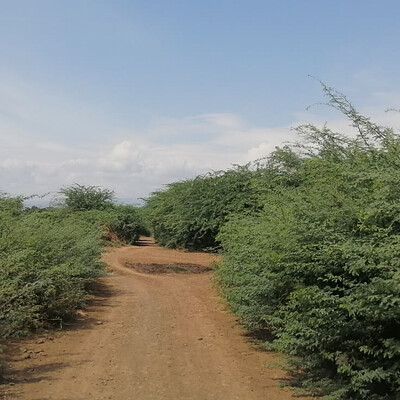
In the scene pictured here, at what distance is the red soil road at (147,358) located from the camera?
277 inches

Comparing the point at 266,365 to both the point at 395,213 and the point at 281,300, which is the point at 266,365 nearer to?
the point at 281,300

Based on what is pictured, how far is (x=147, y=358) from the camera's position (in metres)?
8.58

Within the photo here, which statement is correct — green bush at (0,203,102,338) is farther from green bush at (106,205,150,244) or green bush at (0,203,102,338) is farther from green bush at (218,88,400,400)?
green bush at (106,205,150,244)

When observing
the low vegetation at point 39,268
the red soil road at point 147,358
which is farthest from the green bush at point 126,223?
the red soil road at point 147,358

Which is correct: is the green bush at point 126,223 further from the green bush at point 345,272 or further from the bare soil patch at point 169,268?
the green bush at point 345,272

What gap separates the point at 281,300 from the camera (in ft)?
28.3

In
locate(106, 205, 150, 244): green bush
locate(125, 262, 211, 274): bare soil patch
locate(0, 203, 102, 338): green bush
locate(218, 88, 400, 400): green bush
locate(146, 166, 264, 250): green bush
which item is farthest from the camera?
locate(106, 205, 150, 244): green bush

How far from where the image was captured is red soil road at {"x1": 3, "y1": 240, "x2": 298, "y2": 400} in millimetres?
7027

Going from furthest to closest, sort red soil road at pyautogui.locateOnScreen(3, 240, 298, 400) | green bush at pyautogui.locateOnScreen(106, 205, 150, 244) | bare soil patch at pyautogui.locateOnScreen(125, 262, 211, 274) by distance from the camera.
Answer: green bush at pyautogui.locateOnScreen(106, 205, 150, 244) → bare soil patch at pyautogui.locateOnScreen(125, 262, 211, 274) → red soil road at pyautogui.locateOnScreen(3, 240, 298, 400)

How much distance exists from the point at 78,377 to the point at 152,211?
95.7 ft

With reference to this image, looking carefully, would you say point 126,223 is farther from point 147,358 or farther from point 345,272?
point 345,272

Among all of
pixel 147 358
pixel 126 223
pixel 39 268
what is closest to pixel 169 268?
pixel 39 268

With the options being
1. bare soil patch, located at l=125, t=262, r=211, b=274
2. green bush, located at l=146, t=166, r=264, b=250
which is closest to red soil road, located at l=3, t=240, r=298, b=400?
bare soil patch, located at l=125, t=262, r=211, b=274

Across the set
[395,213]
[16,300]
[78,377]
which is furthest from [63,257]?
[395,213]
